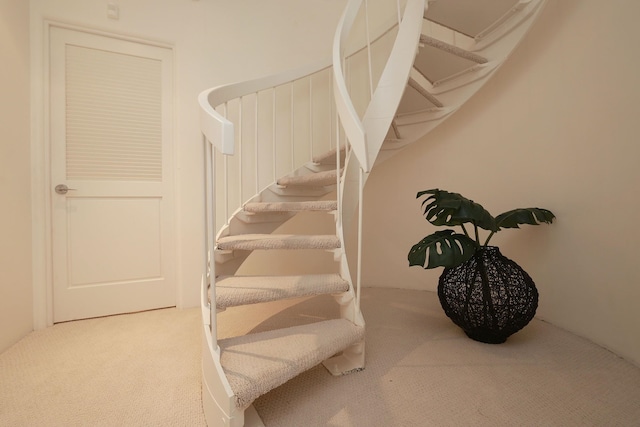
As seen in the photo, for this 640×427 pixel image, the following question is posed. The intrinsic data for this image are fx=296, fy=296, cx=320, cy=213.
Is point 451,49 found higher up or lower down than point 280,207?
higher up

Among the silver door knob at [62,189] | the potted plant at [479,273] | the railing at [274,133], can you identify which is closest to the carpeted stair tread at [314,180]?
the railing at [274,133]

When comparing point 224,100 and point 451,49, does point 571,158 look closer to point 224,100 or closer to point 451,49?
point 451,49

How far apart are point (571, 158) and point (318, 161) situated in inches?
56.9

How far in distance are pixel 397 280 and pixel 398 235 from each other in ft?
1.28

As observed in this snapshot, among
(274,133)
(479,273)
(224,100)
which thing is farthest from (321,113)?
(479,273)

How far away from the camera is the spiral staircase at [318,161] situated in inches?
39.1

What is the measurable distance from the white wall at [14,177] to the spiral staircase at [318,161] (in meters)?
1.06

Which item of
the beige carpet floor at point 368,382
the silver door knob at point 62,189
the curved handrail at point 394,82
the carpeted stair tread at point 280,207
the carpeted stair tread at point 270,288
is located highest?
the curved handrail at point 394,82

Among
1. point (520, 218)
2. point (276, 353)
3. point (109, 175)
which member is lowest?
point (276, 353)

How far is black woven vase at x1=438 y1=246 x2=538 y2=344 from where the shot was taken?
142 cm

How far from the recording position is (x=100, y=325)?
6.04 ft

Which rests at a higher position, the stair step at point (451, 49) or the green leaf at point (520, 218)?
the stair step at point (451, 49)

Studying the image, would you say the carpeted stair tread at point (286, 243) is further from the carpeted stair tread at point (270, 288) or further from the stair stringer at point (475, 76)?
the stair stringer at point (475, 76)

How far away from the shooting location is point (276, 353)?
3.44 ft
